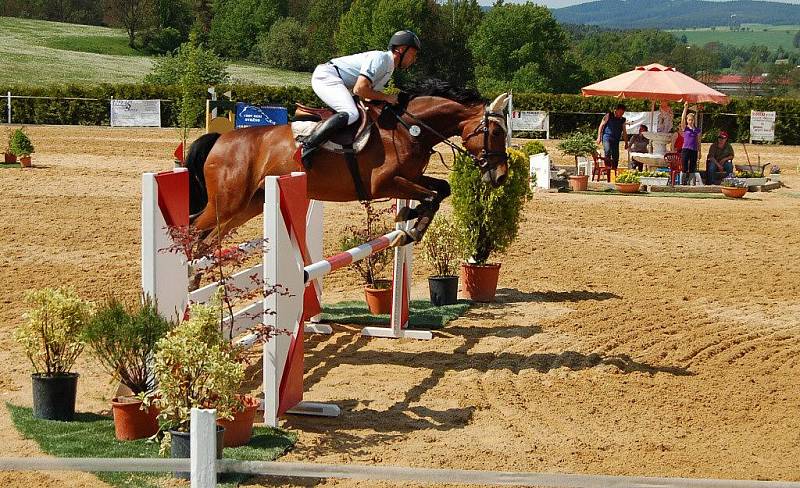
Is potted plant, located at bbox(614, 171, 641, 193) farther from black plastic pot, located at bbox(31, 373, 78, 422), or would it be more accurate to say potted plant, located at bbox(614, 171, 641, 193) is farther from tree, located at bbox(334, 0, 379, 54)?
tree, located at bbox(334, 0, 379, 54)

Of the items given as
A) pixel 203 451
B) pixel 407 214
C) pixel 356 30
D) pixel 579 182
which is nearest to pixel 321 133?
pixel 407 214

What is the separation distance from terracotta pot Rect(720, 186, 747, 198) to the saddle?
1283 centimetres

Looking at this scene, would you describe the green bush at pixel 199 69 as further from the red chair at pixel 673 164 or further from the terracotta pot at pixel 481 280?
the terracotta pot at pixel 481 280

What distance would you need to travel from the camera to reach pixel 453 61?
234 feet

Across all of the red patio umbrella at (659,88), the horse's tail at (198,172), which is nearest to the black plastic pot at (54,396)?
the horse's tail at (198,172)

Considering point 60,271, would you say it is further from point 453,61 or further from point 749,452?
point 453,61

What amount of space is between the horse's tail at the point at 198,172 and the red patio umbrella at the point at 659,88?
15171 mm

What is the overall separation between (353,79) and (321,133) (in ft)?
1.96

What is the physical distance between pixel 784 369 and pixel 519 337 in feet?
7.01

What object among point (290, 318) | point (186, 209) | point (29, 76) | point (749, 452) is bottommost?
point (749, 452)

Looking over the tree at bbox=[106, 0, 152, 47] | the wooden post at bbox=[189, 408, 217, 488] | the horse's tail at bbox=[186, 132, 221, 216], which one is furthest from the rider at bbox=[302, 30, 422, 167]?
the tree at bbox=[106, 0, 152, 47]

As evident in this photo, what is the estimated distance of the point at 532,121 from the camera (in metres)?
36.5

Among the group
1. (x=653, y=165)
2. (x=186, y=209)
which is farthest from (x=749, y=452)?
(x=653, y=165)

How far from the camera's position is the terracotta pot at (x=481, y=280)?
10.6 meters
